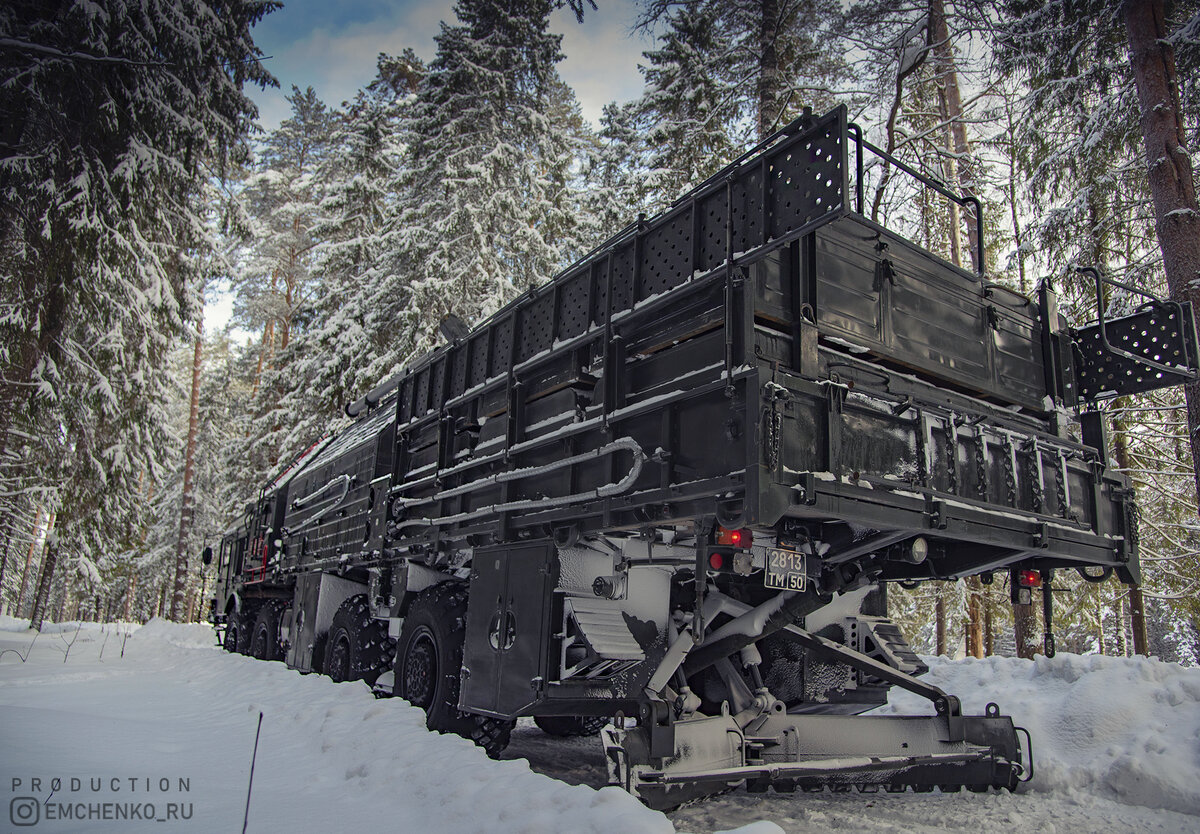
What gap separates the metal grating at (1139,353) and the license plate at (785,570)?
11.1 ft

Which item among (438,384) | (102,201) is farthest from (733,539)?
(102,201)

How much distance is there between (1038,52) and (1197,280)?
4337 mm

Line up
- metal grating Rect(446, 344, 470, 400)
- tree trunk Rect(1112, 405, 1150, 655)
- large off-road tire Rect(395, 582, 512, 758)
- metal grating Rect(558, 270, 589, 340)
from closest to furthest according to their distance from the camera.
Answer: metal grating Rect(558, 270, 589, 340)
large off-road tire Rect(395, 582, 512, 758)
metal grating Rect(446, 344, 470, 400)
tree trunk Rect(1112, 405, 1150, 655)

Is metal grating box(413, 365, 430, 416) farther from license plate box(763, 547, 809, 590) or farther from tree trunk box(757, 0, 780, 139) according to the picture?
tree trunk box(757, 0, 780, 139)

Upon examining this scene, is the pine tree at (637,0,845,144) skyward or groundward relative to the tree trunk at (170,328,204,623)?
skyward

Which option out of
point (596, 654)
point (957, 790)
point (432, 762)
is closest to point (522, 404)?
point (596, 654)

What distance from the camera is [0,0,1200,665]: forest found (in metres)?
10.1

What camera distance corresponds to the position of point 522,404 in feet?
19.7

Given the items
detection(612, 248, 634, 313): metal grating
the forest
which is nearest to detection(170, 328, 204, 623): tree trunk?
the forest

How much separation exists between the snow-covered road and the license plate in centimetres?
125

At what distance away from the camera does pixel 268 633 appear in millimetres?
12953

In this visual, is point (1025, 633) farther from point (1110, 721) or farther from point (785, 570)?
point (785, 570)

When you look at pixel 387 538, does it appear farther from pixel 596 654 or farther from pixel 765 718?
pixel 765 718

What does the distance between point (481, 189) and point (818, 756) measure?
16766 millimetres
